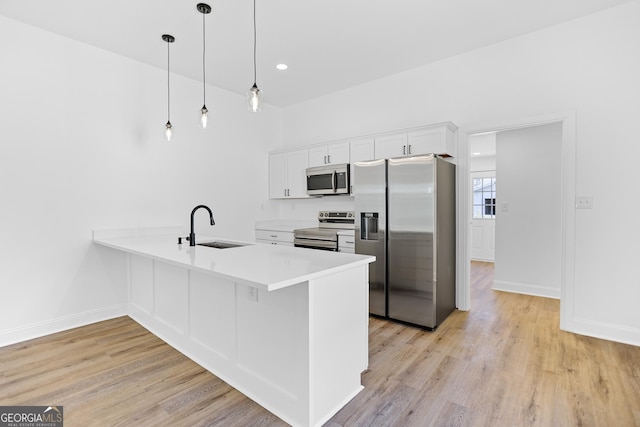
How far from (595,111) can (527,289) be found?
2.47 m

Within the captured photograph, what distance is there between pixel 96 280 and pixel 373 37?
150 inches

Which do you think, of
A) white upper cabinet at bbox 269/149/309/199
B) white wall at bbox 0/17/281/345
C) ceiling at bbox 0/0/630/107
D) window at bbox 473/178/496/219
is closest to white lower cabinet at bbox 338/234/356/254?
white upper cabinet at bbox 269/149/309/199

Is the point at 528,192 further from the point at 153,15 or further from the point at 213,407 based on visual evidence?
the point at 153,15

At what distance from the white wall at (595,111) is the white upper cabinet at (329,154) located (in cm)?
162

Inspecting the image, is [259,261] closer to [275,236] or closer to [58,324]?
[58,324]

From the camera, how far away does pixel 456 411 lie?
Result: 1814 millimetres

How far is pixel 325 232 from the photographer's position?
4086 mm

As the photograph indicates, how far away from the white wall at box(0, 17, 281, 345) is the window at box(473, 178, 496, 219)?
600 centimetres

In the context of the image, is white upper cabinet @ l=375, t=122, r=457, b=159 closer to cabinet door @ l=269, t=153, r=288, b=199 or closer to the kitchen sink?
cabinet door @ l=269, t=153, r=288, b=199

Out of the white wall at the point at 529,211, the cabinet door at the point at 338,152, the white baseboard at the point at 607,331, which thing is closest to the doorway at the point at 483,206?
the white wall at the point at 529,211

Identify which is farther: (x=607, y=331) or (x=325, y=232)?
(x=325, y=232)

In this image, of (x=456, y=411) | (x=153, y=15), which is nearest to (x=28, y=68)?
(x=153, y=15)

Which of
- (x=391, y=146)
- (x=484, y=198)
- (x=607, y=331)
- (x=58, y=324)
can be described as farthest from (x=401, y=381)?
(x=484, y=198)

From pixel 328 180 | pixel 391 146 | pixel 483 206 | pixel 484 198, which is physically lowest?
pixel 483 206
